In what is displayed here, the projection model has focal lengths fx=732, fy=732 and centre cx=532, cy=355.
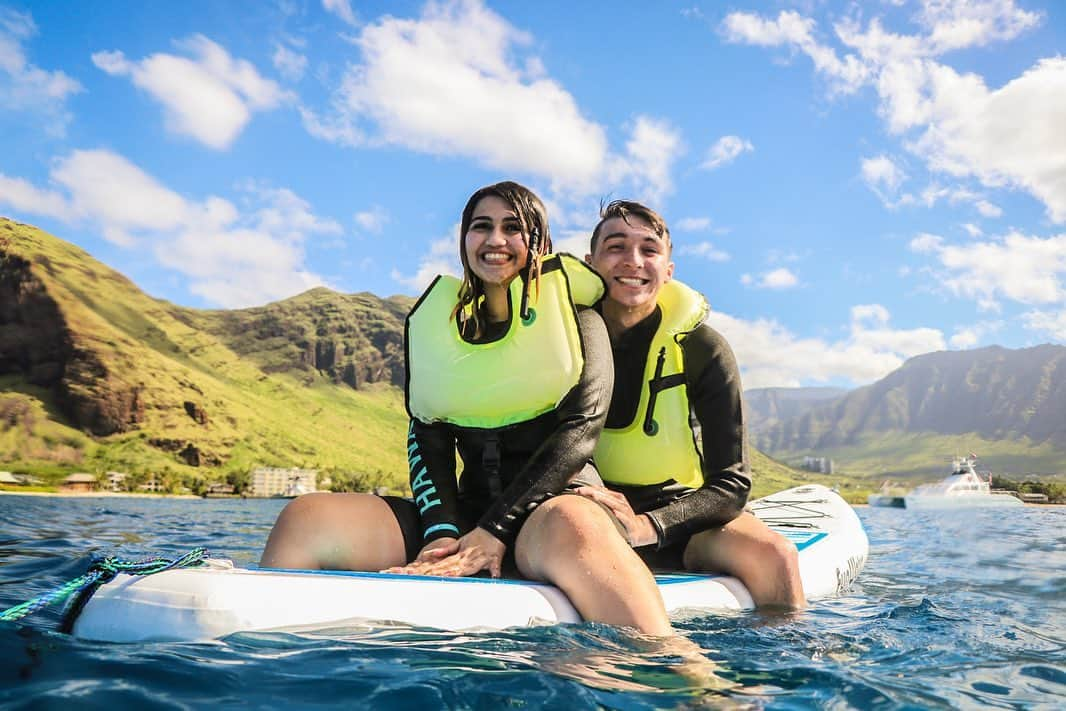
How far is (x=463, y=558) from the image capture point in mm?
3471

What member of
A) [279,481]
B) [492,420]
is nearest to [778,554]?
[492,420]

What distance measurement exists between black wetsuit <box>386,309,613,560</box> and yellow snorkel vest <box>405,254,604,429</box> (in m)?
0.05

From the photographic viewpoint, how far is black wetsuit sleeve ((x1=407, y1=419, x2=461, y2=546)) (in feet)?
12.2

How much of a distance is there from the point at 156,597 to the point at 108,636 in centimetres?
22

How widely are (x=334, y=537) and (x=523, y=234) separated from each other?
1.84m

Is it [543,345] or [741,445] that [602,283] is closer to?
[543,345]

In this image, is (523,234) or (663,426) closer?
(523,234)

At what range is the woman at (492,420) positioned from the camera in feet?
11.5

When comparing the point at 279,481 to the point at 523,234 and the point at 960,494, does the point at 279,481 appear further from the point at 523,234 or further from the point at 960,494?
the point at 523,234

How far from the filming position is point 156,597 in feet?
9.40

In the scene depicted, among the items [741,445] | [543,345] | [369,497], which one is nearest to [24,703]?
[369,497]

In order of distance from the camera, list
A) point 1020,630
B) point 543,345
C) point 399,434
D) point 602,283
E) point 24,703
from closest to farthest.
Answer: point 24,703
point 543,345
point 602,283
point 1020,630
point 399,434

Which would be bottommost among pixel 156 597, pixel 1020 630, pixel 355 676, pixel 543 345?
pixel 1020 630

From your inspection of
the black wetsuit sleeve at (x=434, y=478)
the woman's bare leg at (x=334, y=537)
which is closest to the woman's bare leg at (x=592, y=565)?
the black wetsuit sleeve at (x=434, y=478)
